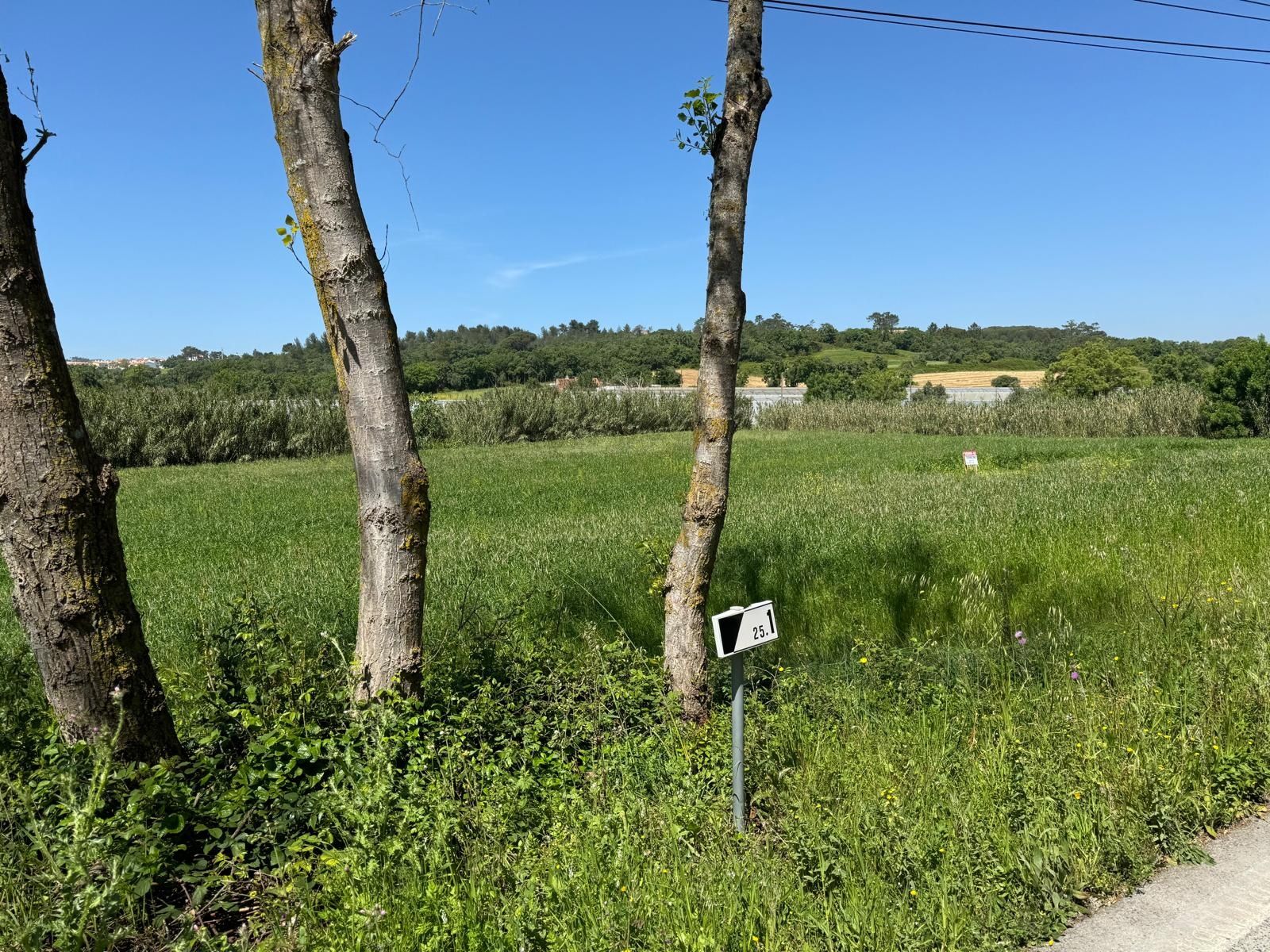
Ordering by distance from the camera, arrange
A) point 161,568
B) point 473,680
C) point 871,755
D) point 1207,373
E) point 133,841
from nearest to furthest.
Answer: point 133,841, point 871,755, point 473,680, point 161,568, point 1207,373

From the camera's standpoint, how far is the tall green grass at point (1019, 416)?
34.4 m

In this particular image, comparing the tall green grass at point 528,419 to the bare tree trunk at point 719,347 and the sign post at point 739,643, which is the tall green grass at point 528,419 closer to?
the bare tree trunk at point 719,347

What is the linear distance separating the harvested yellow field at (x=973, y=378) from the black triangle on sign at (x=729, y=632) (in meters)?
79.8

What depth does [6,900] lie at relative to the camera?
2617 mm

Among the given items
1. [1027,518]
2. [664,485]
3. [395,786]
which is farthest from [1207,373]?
[395,786]

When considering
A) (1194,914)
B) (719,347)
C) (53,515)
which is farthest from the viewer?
(719,347)

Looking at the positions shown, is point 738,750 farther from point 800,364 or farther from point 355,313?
point 800,364

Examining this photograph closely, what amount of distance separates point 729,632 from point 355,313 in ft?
6.41

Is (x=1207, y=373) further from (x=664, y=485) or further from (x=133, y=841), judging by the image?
(x=133, y=841)

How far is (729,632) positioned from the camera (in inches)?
126

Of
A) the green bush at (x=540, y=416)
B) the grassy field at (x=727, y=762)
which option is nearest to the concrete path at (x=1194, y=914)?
the grassy field at (x=727, y=762)

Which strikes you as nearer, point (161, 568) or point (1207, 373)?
point (161, 568)

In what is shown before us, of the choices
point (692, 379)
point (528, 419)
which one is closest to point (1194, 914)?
point (528, 419)

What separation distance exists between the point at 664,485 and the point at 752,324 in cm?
10402
